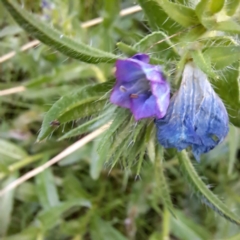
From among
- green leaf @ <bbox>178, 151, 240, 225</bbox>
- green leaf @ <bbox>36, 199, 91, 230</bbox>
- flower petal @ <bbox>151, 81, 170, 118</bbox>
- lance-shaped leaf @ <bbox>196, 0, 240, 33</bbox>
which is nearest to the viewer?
flower petal @ <bbox>151, 81, 170, 118</bbox>

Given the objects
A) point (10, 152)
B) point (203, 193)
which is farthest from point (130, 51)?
point (10, 152)

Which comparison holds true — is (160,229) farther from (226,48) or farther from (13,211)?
(226,48)

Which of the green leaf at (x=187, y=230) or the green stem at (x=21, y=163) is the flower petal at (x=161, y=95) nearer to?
the green leaf at (x=187, y=230)

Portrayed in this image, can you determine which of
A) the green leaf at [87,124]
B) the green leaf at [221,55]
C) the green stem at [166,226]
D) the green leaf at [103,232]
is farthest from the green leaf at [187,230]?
the green leaf at [221,55]

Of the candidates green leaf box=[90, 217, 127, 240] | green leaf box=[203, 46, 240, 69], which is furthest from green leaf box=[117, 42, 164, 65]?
green leaf box=[90, 217, 127, 240]

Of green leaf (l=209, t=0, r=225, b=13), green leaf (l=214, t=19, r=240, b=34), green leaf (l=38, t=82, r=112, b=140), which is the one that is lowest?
green leaf (l=38, t=82, r=112, b=140)

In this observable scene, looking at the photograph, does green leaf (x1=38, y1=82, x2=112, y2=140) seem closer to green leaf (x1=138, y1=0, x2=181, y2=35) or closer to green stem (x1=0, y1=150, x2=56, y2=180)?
green leaf (x1=138, y1=0, x2=181, y2=35)

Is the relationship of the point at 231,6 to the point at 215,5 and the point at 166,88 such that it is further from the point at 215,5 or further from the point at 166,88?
the point at 166,88

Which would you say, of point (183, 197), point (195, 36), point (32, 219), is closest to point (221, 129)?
point (195, 36)
